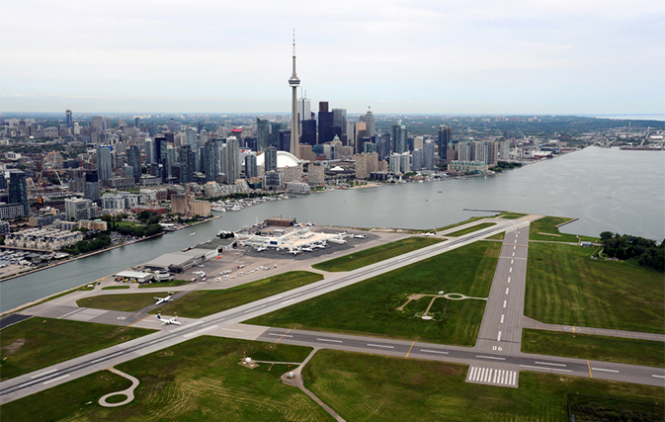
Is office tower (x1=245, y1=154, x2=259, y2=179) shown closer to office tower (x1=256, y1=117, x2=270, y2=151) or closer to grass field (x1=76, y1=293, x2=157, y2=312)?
office tower (x1=256, y1=117, x2=270, y2=151)

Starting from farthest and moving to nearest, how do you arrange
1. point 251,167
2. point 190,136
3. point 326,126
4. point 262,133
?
1. point 326,126
2. point 262,133
3. point 190,136
4. point 251,167

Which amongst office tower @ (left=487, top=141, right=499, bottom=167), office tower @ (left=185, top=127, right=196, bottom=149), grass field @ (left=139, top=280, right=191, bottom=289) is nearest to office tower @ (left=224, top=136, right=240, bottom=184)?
office tower @ (left=185, top=127, right=196, bottom=149)

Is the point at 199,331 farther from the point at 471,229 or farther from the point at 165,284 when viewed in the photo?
the point at 471,229

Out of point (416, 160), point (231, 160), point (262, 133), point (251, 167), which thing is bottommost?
point (251, 167)

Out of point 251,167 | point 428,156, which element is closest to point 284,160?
point 251,167

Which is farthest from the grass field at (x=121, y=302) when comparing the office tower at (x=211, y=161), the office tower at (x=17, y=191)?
the office tower at (x=211, y=161)

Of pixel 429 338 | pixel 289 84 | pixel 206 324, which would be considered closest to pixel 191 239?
pixel 206 324
